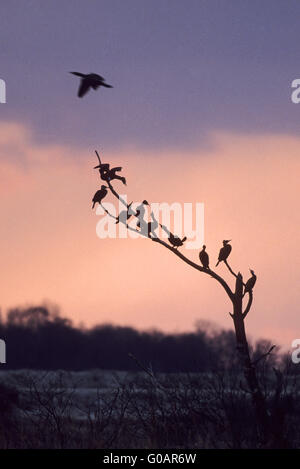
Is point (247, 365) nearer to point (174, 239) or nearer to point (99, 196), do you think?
point (174, 239)

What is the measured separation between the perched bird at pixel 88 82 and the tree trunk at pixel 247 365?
9.60ft

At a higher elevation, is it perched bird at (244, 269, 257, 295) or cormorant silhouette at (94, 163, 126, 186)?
cormorant silhouette at (94, 163, 126, 186)

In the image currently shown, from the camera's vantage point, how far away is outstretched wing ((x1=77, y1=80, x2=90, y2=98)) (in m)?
9.97

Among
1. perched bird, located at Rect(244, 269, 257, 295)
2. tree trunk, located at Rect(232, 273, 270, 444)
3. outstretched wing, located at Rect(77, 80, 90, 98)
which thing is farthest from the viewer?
outstretched wing, located at Rect(77, 80, 90, 98)

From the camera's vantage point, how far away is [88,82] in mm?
10234

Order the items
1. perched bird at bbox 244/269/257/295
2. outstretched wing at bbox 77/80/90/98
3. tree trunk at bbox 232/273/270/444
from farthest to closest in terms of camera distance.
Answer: outstretched wing at bbox 77/80/90/98 < perched bird at bbox 244/269/257/295 < tree trunk at bbox 232/273/270/444

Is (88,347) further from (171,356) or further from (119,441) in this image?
(119,441)

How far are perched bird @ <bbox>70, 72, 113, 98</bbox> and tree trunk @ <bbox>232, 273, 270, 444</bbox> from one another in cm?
293

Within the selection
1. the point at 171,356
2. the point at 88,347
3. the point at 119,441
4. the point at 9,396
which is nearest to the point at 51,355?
the point at 88,347

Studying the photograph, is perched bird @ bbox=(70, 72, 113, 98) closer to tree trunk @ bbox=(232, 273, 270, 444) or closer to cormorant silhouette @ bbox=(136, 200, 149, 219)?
cormorant silhouette @ bbox=(136, 200, 149, 219)

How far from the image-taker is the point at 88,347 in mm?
52375

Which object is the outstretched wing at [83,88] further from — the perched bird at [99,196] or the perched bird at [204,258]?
the perched bird at [204,258]

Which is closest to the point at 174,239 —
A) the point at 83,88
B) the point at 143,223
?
the point at 143,223

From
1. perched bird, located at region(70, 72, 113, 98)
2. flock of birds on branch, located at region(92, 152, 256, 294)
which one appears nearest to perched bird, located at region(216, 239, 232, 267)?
flock of birds on branch, located at region(92, 152, 256, 294)
